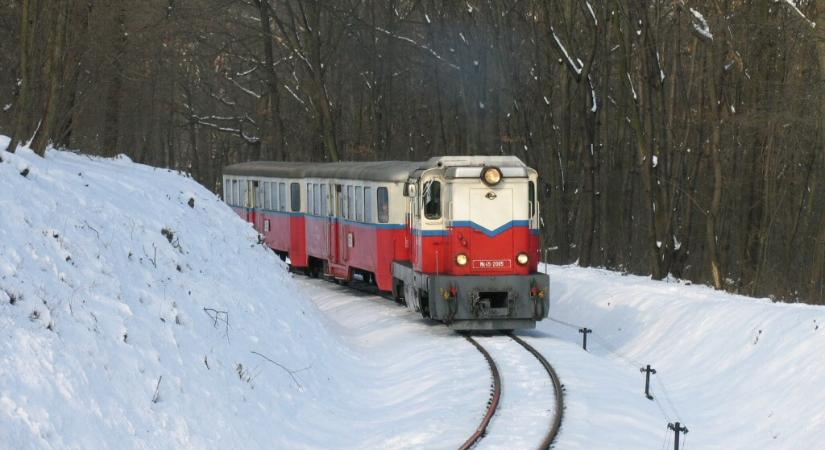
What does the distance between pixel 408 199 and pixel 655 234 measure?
8.72 m

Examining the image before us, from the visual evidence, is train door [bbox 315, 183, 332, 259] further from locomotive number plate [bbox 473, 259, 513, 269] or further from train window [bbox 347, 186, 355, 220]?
locomotive number plate [bbox 473, 259, 513, 269]

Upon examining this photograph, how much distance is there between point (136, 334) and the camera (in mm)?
10516

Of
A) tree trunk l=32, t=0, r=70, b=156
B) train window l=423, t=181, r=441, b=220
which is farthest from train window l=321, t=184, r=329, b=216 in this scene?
tree trunk l=32, t=0, r=70, b=156

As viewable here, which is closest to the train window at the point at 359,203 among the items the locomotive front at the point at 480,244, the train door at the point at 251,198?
the locomotive front at the point at 480,244

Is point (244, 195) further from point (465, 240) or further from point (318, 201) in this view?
point (465, 240)

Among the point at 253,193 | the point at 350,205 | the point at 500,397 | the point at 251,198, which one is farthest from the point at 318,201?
the point at 500,397

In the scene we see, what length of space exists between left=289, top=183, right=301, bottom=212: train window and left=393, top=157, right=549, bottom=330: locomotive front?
987 centimetres

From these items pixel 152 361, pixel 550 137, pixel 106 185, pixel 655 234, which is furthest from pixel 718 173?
pixel 152 361

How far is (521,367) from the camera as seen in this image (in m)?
15.8

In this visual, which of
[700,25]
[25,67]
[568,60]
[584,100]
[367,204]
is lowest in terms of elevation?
[367,204]

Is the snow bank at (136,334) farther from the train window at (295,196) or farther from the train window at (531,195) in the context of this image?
the train window at (295,196)

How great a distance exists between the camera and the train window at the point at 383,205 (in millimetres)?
22094

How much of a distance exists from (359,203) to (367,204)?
63 cm

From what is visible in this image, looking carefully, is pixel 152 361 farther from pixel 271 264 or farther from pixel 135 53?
pixel 135 53
